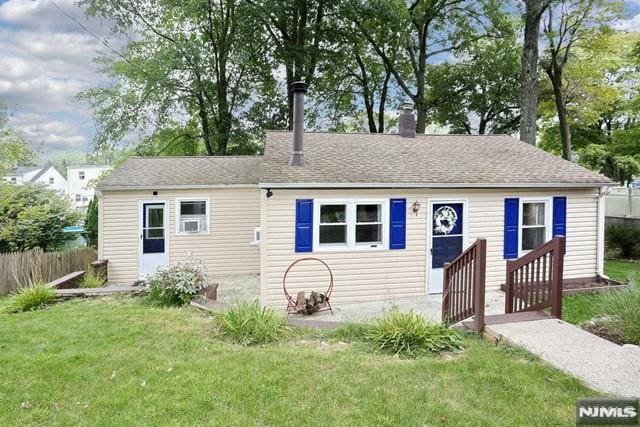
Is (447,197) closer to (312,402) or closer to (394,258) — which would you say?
(394,258)

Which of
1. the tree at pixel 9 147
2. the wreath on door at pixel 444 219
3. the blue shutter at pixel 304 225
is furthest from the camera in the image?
the tree at pixel 9 147

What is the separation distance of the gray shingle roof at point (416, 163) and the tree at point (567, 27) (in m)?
8.65

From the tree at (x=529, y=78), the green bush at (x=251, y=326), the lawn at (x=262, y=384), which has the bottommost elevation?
the lawn at (x=262, y=384)

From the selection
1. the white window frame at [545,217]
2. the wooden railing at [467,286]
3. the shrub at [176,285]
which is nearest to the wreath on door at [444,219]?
the white window frame at [545,217]

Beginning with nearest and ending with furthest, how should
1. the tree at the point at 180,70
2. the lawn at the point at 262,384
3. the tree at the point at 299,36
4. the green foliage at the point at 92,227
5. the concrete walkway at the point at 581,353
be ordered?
the lawn at the point at 262,384, the concrete walkway at the point at 581,353, the green foliage at the point at 92,227, the tree at the point at 180,70, the tree at the point at 299,36

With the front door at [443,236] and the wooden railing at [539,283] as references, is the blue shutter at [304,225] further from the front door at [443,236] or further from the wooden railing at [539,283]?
the wooden railing at [539,283]

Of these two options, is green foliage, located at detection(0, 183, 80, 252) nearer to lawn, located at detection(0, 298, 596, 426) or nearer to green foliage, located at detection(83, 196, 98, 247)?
green foliage, located at detection(83, 196, 98, 247)

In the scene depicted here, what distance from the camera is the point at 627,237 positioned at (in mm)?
13117

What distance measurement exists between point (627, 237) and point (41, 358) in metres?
16.1

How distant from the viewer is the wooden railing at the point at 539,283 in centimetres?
496

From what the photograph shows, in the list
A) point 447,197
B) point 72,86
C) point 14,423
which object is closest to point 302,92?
point 447,197

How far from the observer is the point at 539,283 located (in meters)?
5.35

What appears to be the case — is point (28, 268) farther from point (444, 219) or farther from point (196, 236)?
point (444, 219)

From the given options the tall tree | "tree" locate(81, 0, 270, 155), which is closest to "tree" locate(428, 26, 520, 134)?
the tall tree
